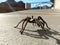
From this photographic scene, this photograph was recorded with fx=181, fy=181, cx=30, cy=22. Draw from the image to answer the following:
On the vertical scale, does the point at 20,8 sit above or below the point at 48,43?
below

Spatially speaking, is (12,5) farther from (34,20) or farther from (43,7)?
(34,20)

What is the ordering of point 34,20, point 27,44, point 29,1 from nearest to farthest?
point 27,44, point 34,20, point 29,1

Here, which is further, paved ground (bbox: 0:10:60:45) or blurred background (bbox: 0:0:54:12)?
blurred background (bbox: 0:0:54:12)

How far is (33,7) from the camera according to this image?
2477 mm

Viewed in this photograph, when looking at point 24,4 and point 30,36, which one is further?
point 24,4

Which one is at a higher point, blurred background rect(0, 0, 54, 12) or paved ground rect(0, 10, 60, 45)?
paved ground rect(0, 10, 60, 45)

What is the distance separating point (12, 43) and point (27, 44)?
49 mm

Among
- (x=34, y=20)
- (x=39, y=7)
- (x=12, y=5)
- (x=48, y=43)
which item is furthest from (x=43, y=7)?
(x=48, y=43)

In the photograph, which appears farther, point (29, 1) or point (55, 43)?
point (29, 1)

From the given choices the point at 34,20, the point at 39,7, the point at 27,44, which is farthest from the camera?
the point at 39,7

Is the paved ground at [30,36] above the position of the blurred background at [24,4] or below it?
above

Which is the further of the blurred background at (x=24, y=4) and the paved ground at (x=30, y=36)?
the blurred background at (x=24, y=4)

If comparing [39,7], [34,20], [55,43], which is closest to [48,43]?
[55,43]

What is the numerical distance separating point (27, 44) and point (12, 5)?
82.5 inches
